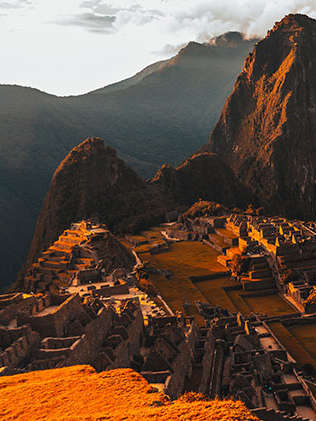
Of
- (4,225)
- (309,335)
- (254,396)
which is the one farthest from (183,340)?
(4,225)

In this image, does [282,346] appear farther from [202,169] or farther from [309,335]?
[202,169]

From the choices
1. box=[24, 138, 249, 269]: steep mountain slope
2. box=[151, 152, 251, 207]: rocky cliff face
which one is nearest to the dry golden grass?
box=[24, 138, 249, 269]: steep mountain slope

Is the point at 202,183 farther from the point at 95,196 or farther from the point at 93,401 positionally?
the point at 93,401

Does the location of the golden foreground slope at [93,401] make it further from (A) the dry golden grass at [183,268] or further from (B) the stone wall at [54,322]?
(A) the dry golden grass at [183,268]

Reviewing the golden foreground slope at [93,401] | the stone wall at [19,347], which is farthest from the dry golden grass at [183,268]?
the golden foreground slope at [93,401]

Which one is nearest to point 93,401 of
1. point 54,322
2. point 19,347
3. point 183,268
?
point 19,347

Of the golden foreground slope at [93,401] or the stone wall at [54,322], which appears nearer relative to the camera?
the golden foreground slope at [93,401]
